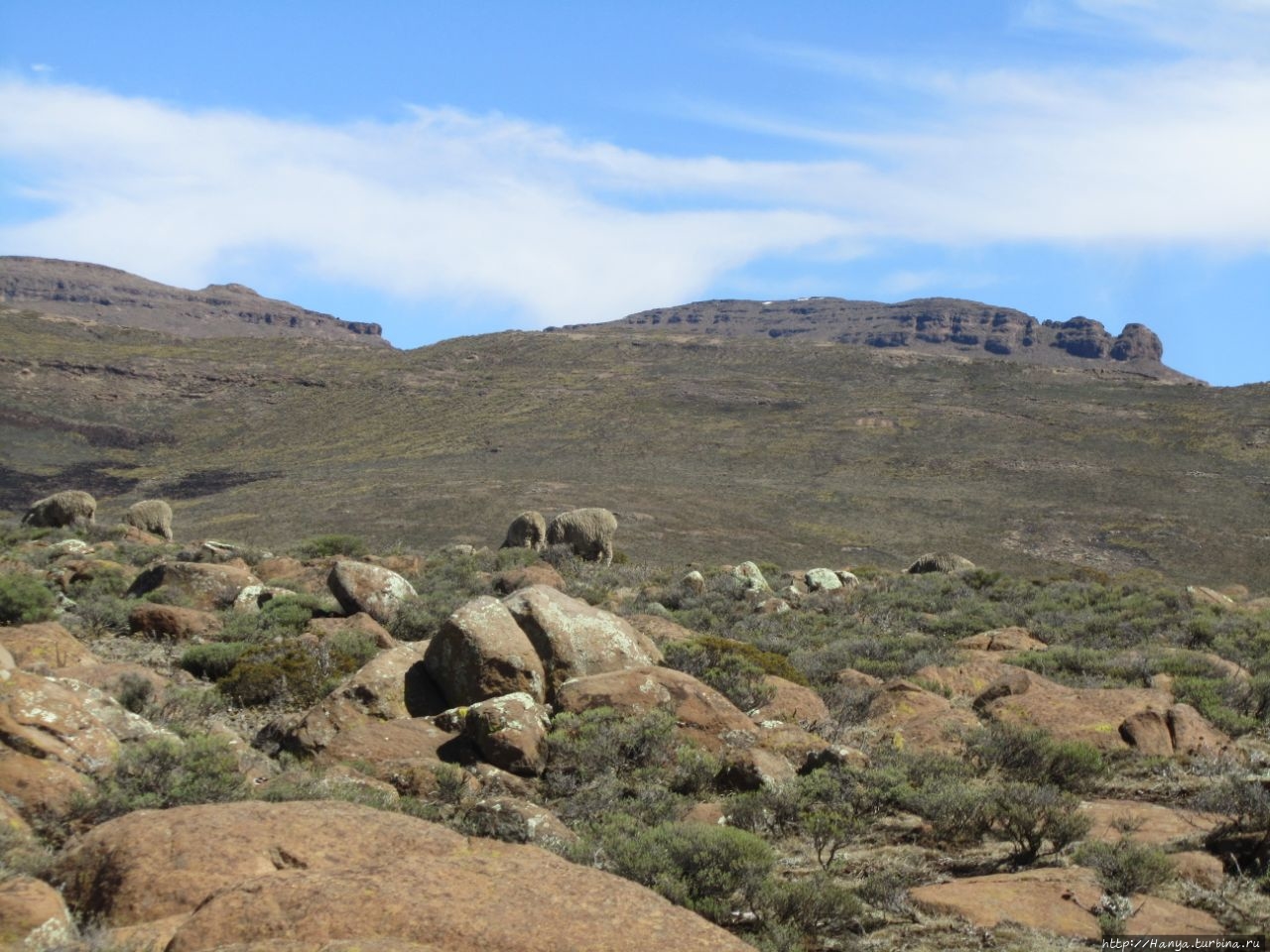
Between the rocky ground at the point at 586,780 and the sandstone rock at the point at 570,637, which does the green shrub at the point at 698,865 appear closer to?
the rocky ground at the point at 586,780

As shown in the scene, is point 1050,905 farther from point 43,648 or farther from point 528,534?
point 528,534

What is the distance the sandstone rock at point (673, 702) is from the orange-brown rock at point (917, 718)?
4.65 ft

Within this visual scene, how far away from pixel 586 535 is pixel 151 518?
1353 centimetres

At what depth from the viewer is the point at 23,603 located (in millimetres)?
12461

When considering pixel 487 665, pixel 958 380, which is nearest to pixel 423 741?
pixel 487 665

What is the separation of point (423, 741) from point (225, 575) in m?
8.92

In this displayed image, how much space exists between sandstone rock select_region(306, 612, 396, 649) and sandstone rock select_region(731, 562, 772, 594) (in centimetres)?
917

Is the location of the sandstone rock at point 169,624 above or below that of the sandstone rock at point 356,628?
below

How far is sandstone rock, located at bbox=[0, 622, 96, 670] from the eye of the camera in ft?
30.3

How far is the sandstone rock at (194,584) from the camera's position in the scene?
1527cm

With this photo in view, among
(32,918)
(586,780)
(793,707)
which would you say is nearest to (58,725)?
(32,918)

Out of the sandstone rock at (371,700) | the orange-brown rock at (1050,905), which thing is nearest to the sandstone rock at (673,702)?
the sandstone rock at (371,700)

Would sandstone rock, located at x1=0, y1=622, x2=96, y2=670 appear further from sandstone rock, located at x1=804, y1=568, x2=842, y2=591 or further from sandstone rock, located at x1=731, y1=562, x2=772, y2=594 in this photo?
sandstone rock, located at x1=804, y1=568, x2=842, y2=591

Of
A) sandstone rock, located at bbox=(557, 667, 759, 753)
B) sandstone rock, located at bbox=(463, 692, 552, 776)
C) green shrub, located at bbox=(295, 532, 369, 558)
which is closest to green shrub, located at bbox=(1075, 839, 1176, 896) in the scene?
sandstone rock, located at bbox=(557, 667, 759, 753)
